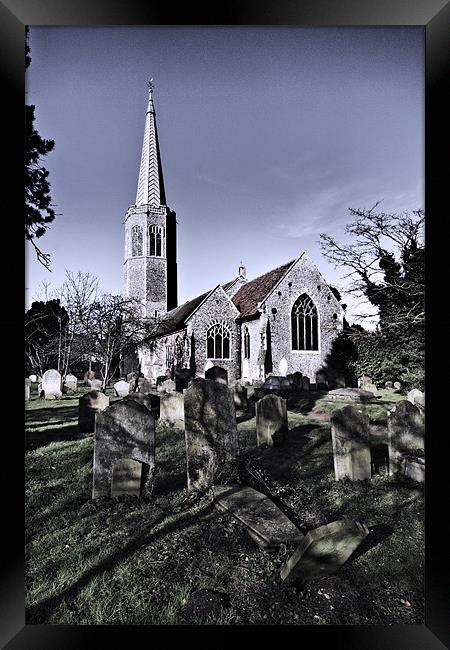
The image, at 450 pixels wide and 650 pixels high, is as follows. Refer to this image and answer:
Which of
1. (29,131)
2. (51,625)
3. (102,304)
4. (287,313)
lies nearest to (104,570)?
(51,625)

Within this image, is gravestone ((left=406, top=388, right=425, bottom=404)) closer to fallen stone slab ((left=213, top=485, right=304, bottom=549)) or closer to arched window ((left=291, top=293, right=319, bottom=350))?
fallen stone slab ((left=213, top=485, right=304, bottom=549))

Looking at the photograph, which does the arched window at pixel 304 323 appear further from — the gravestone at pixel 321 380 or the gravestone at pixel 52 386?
the gravestone at pixel 52 386

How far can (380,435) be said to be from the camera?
548 cm

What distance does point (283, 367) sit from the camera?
1202 cm

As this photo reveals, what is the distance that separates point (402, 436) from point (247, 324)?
982cm

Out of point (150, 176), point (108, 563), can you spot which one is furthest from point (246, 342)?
point (108, 563)

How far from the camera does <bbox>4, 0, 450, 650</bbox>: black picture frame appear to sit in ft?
7.49

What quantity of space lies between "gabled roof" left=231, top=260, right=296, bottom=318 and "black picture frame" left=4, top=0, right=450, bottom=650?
10978mm

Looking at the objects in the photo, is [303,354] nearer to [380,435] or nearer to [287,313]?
[287,313]

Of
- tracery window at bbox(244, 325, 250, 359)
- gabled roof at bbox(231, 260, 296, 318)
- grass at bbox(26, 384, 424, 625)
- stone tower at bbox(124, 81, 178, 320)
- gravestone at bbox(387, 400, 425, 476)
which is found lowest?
grass at bbox(26, 384, 424, 625)

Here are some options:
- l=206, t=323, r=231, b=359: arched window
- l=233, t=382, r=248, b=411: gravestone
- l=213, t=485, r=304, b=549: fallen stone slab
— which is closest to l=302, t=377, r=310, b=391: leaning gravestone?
l=206, t=323, r=231, b=359: arched window

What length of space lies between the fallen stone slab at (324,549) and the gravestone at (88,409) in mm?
4394

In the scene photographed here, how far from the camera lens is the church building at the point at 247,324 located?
12.1m

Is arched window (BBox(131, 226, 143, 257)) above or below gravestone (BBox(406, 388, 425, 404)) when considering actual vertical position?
above
